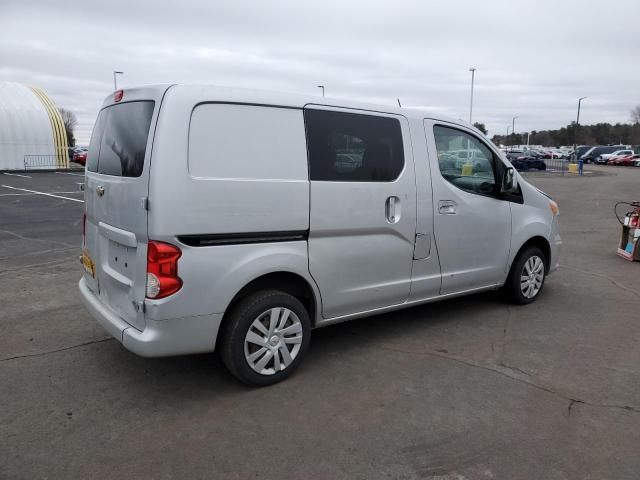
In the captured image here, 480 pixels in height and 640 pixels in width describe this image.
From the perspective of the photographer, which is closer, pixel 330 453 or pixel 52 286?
pixel 330 453

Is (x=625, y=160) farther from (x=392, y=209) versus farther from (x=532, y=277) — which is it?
(x=392, y=209)

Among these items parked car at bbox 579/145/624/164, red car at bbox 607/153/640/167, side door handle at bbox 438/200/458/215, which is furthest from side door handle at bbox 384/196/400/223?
parked car at bbox 579/145/624/164

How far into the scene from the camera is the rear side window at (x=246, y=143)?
10.7 feet

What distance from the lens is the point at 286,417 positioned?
328 centimetres

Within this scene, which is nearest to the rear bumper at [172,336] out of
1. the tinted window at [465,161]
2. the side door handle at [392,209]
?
the side door handle at [392,209]

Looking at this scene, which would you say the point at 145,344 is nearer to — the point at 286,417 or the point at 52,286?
the point at 286,417

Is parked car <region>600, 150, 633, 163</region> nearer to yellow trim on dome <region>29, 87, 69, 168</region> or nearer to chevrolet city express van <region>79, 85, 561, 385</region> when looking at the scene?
yellow trim on dome <region>29, 87, 69, 168</region>

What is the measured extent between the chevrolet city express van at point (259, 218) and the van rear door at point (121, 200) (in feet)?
0.04

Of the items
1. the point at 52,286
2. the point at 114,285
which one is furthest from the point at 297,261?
the point at 52,286

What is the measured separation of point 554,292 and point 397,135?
10.5 feet

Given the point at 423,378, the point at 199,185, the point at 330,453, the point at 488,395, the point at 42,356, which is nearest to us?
the point at 330,453

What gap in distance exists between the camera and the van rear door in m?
3.26

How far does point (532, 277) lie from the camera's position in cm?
558

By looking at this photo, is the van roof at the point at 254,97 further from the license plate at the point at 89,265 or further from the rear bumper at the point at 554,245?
the rear bumper at the point at 554,245
